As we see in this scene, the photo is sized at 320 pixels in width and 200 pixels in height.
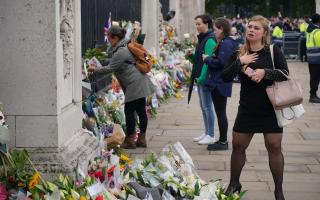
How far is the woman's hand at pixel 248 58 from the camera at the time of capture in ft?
19.5

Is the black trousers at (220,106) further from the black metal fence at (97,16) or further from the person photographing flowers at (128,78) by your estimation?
the black metal fence at (97,16)

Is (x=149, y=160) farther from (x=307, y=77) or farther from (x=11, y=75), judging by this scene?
(x=307, y=77)

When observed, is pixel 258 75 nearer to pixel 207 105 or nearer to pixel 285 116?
pixel 285 116

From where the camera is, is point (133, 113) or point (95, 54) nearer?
point (133, 113)

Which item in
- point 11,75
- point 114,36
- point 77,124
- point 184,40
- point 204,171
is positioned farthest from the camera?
point 184,40

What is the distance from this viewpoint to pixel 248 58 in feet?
19.5

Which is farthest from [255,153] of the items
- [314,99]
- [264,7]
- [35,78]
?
[264,7]

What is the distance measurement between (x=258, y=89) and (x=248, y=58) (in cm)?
28

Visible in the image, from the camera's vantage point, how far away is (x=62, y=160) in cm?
504

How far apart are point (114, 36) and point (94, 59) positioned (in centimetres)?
48

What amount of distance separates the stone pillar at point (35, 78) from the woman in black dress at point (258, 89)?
1.63 m

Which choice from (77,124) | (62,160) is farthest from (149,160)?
(62,160)

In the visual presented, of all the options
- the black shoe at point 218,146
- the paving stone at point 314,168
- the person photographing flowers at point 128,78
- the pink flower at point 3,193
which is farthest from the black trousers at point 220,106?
the pink flower at point 3,193

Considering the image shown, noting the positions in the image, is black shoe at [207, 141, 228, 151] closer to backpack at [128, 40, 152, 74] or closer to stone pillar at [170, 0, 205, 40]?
backpack at [128, 40, 152, 74]
